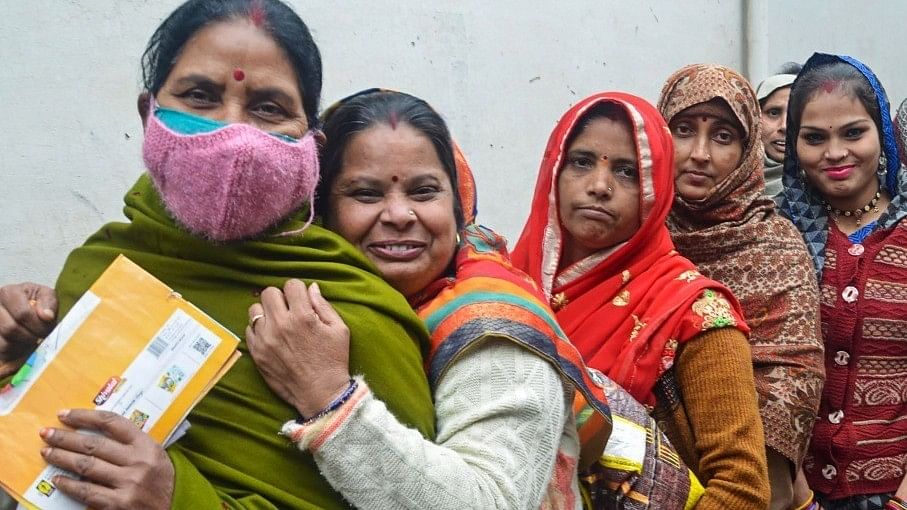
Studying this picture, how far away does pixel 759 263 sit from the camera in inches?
109

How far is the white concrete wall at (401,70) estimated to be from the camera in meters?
2.69

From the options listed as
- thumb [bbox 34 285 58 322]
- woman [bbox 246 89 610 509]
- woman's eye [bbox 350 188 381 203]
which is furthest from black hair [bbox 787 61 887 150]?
thumb [bbox 34 285 58 322]

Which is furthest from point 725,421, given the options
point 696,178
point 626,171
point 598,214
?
point 696,178

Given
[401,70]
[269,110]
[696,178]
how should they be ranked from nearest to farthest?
[269,110], [696,178], [401,70]

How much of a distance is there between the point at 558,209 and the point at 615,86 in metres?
2.26

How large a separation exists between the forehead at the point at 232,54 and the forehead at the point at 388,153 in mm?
218

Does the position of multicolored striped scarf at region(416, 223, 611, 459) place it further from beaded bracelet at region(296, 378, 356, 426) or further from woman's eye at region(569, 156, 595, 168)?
woman's eye at region(569, 156, 595, 168)

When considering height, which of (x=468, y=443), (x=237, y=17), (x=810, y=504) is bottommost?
(x=810, y=504)

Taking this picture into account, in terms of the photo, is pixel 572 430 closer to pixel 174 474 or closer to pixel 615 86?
pixel 174 474

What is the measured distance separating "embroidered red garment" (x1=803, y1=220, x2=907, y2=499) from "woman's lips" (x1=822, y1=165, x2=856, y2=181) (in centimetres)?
29

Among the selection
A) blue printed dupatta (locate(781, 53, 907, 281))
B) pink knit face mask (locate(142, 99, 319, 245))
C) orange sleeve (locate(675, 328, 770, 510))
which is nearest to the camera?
A: pink knit face mask (locate(142, 99, 319, 245))

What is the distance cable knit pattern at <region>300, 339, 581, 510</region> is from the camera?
54.2 inches

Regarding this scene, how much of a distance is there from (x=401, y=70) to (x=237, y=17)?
7.04 ft

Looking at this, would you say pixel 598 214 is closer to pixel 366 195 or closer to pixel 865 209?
pixel 366 195
